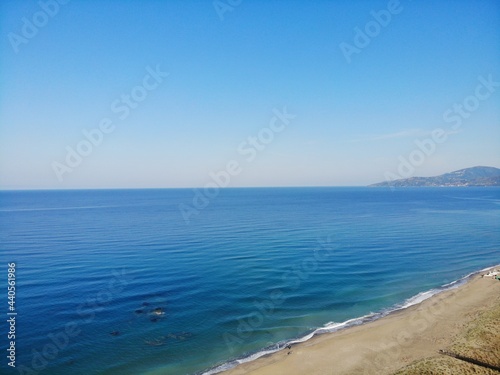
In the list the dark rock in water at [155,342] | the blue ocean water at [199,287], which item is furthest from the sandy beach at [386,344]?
the dark rock in water at [155,342]

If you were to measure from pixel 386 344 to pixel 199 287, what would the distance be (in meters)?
24.7

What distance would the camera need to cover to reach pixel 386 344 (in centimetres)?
3145

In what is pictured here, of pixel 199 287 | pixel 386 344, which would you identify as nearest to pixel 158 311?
pixel 199 287

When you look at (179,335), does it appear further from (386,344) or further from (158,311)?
(386,344)

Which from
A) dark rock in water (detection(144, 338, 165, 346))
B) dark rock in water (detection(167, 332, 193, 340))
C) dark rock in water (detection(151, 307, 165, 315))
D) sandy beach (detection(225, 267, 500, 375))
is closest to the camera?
sandy beach (detection(225, 267, 500, 375))

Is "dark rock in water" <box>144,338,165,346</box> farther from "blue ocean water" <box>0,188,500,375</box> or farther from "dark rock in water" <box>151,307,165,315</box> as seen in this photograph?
"dark rock in water" <box>151,307,165,315</box>

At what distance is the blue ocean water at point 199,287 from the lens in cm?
3064

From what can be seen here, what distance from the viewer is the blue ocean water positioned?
3064 cm

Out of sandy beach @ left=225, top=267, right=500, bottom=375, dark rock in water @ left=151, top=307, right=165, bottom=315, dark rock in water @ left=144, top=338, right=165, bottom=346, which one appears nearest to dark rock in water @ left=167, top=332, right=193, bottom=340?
dark rock in water @ left=144, top=338, right=165, bottom=346

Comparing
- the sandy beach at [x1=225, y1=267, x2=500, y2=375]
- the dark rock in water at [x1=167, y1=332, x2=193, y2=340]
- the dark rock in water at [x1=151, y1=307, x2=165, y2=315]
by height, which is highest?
the dark rock in water at [x1=151, y1=307, x2=165, y2=315]

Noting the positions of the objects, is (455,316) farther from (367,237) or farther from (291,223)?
(291,223)

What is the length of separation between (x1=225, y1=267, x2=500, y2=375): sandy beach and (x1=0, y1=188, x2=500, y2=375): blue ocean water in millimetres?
2452

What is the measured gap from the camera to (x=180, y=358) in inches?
1156

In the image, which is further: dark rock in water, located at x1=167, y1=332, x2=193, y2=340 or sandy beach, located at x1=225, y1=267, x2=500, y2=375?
dark rock in water, located at x1=167, y1=332, x2=193, y2=340
